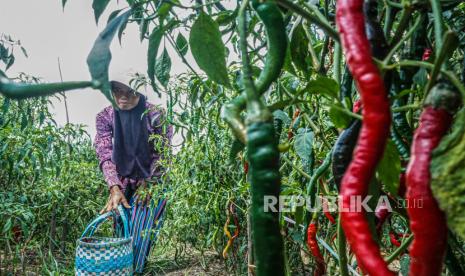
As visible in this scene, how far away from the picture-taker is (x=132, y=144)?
2.40 meters

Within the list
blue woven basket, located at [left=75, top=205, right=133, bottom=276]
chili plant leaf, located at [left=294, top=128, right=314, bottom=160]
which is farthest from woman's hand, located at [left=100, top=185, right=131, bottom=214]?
chili plant leaf, located at [left=294, top=128, right=314, bottom=160]

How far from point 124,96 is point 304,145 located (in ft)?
6.24

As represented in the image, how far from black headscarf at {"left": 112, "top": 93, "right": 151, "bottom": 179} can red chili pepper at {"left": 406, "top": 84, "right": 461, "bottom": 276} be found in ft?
7.28

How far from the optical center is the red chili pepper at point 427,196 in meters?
0.22

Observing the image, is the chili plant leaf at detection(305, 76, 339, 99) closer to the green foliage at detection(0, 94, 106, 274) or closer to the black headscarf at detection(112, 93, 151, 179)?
the green foliage at detection(0, 94, 106, 274)

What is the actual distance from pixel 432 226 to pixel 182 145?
61.4 inches

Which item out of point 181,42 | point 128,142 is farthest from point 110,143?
point 181,42

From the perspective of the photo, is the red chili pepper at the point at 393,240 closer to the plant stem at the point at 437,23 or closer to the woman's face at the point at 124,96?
the plant stem at the point at 437,23

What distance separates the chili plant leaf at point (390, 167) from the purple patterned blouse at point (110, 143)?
5.88ft

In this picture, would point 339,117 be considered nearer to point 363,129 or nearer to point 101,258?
point 363,129

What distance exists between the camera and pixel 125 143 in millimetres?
2422

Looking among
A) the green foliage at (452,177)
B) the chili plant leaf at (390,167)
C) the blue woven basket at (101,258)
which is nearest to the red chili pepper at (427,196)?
the green foliage at (452,177)

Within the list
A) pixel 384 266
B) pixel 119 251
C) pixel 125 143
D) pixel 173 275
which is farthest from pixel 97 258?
pixel 384 266

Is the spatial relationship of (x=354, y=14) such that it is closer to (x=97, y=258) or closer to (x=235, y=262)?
(x=235, y=262)
